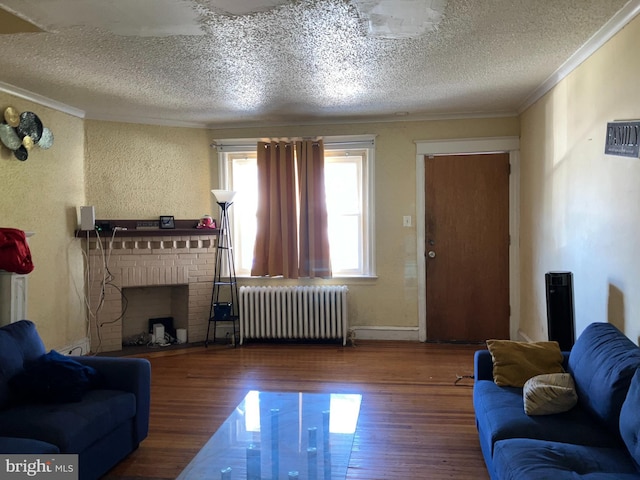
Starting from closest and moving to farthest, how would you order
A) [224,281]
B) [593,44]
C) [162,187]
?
[593,44] → [162,187] → [224,281]

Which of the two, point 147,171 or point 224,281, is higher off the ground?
point 147,171

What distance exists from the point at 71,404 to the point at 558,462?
2.24m

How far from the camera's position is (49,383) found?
239cm

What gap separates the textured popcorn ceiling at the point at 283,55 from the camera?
8.34 ft

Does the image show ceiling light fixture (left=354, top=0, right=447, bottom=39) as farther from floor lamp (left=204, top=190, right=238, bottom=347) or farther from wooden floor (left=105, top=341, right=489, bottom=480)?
floor lamp (left=204, top=190, right=238, bottom=347)

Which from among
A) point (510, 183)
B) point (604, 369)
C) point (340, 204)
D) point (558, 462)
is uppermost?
point (510, 183)

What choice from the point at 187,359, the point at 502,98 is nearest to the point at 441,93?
the point at 502,98

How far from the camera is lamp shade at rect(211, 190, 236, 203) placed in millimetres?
A: 4953

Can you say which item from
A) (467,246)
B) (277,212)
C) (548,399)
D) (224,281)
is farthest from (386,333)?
(548,399)

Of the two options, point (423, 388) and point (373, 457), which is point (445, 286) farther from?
point (373, 457)

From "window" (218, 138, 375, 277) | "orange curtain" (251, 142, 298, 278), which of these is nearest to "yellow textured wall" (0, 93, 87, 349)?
"window" (218, 138, 375, 277)

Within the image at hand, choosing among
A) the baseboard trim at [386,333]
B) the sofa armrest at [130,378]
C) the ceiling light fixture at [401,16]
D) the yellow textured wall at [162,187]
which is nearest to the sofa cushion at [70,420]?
the sofa armrest at [130,378]

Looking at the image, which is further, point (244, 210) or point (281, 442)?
point (244, 210)

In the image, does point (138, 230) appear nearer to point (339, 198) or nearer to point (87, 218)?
point (87, 218)
